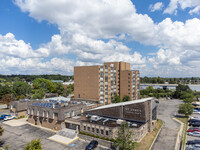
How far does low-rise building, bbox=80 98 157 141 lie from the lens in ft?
116

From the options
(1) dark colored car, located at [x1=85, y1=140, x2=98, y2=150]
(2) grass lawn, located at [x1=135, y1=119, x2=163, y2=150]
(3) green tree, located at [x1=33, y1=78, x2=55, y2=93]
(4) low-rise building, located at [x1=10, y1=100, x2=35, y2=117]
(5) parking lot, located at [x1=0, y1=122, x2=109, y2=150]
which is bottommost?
(5) parking lot, located at [x1=0, y1=122, x2=109, y2=150]

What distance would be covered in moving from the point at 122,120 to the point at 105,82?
4320 centimetres

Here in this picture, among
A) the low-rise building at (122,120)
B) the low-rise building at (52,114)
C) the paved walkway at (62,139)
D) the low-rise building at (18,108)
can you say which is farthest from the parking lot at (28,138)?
the low-rise building at (18,108)

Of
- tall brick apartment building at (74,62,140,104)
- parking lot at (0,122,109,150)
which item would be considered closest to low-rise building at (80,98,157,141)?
parking lot at (0,122,109,150)

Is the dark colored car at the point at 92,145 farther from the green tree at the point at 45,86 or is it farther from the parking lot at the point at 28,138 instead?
the green tree at the point at 45,86

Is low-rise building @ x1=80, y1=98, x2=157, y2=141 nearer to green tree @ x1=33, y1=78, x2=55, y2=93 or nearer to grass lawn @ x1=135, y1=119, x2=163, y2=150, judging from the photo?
grass lawn @ x1=135, y1=119, x2=163, y2=150

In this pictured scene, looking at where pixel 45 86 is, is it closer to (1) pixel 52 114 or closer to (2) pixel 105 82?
(2) pixel 105 82

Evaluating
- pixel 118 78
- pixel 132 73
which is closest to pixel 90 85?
pixel 118 78

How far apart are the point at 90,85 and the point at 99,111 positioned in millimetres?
35321

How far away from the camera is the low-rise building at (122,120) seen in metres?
35.5

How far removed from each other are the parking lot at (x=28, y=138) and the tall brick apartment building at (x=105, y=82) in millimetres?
38760

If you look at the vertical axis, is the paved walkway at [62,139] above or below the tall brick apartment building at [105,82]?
below

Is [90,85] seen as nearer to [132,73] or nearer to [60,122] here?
[132,73]

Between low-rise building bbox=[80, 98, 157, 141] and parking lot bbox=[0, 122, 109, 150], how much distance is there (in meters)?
4.28
